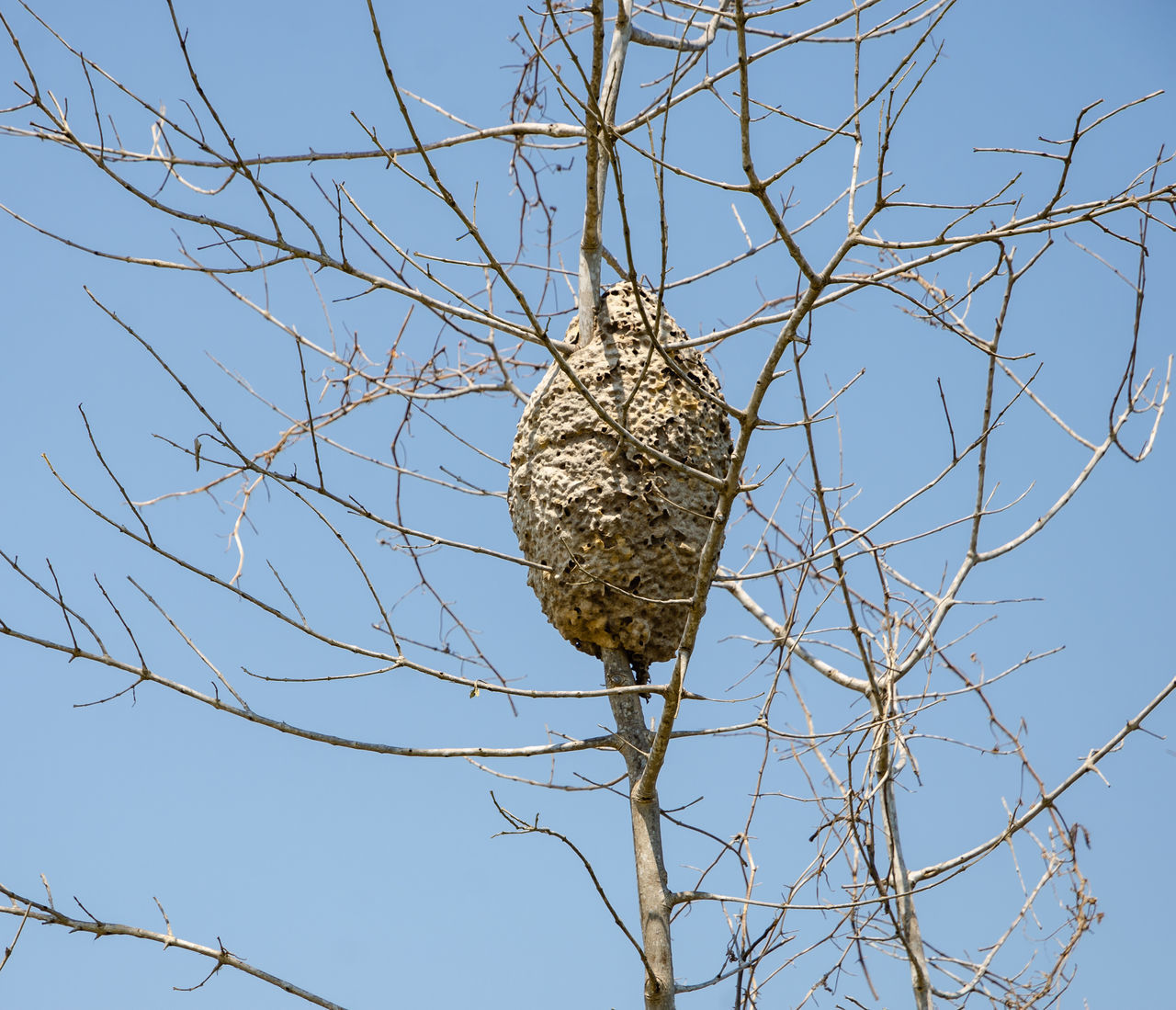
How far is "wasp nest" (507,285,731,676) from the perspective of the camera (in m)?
3.81

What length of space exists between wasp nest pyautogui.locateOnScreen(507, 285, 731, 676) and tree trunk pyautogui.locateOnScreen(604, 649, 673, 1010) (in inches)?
6.6

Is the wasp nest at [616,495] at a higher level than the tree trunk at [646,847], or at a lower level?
higher

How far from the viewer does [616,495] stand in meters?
3.79

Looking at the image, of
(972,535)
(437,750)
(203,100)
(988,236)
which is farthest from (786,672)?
(203,100)

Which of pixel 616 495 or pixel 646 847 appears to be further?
pixel 616 495

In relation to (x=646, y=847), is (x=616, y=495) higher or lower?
higher

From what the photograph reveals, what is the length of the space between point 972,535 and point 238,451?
2683 mm

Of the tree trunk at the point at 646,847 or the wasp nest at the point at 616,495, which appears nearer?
the tree trunk at the point at 646,847

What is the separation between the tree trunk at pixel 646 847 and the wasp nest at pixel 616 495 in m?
0.17

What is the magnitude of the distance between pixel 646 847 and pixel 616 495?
3.60 feet

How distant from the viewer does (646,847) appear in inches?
142

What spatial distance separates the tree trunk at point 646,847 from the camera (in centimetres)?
341

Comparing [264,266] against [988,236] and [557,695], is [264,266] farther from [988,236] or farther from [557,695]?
[988,236]

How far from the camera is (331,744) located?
3.37m
